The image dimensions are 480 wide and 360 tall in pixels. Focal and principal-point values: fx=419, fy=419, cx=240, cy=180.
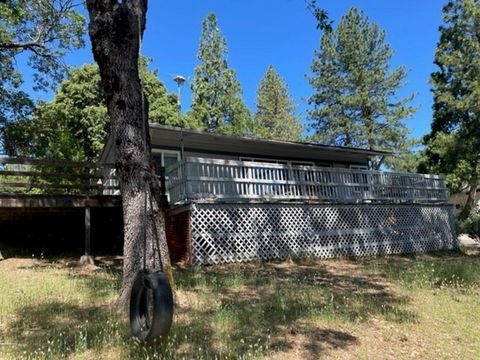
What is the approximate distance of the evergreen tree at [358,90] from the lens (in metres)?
31.7

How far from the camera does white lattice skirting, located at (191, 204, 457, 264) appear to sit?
33.0 ft

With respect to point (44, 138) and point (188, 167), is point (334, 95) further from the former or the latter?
point (188, 167)

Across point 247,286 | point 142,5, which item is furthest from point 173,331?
point 142,5

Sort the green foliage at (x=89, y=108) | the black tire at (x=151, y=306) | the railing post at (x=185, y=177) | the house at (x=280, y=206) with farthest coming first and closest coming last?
1. the green foliage at (x=89, y=108)
2. the house at (x=280, y=206)
3. the railing post at (x=185, y=177)
4. the black tire at (x=151, y=306)

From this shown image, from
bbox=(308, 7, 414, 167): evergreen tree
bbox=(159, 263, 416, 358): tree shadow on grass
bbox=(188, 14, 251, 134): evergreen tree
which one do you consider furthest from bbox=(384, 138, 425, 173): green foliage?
bbox=(159, 263, 416, 358): tree shadow on grass

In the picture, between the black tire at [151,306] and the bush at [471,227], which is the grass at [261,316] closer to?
the black tire at [151,306]

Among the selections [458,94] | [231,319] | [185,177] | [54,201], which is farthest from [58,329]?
[458,94]

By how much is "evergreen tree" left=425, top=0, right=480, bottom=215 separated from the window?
1282cm

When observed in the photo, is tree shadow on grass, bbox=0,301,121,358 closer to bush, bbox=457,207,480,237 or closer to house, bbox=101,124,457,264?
house, bbox=101,124,457,264

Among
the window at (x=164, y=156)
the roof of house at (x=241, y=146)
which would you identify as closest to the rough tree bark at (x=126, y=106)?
the roof of house at (x=241, y=146)

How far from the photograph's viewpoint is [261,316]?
5512mm

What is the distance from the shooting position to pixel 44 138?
1977 centimetres

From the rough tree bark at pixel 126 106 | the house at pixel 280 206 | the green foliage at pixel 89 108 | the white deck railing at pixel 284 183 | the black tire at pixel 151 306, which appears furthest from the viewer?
the green foliage at pixel 89 108

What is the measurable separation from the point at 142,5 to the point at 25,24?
39.9ft
